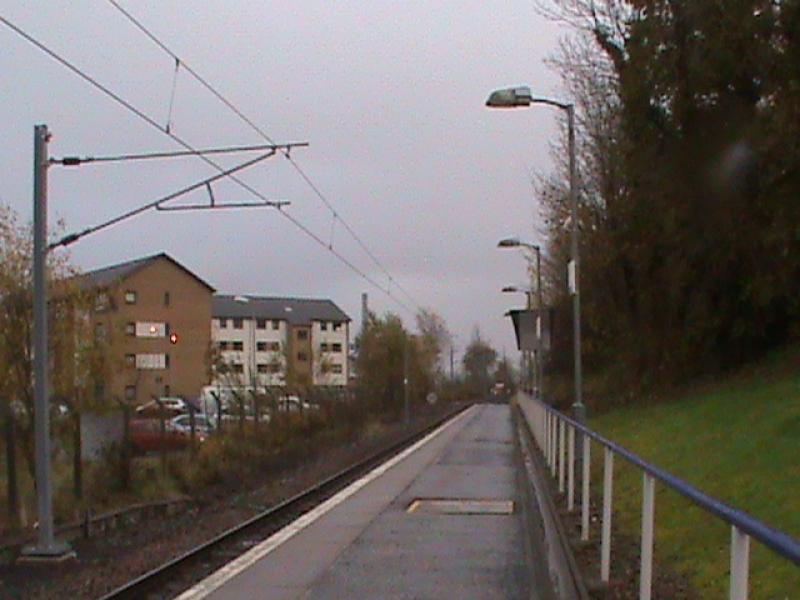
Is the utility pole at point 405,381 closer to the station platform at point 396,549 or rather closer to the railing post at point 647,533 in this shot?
the station platform at point 396,549

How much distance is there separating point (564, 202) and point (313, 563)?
3017 centimetres

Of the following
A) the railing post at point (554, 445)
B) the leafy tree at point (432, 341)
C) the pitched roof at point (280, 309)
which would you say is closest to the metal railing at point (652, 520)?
the railing post at point (554, 445)

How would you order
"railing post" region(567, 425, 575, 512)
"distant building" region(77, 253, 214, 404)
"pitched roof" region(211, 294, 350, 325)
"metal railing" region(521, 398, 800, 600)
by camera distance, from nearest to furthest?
"metal railing" region(521, 398, 800, 600) → "railing post" region(567, 425, 575, 512) → "distant building" region(77, 253, 214, 404) → "pitched roof" region(211, 294, 350, 325)

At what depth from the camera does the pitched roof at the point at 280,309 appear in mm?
111287

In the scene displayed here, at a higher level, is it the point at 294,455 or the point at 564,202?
the point at 564,202

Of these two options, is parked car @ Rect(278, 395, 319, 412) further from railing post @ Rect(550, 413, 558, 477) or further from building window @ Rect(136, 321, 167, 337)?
building window @ Rect(136, 321, 167, 337)

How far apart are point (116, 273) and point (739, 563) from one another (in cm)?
4666

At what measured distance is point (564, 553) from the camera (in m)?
12.0

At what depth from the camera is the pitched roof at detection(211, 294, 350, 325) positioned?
11129cm

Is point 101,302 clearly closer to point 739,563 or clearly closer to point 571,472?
point 571,472

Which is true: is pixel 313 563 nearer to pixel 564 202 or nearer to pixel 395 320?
pixel 564 202

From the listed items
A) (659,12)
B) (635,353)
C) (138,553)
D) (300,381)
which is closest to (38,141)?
(138,553)

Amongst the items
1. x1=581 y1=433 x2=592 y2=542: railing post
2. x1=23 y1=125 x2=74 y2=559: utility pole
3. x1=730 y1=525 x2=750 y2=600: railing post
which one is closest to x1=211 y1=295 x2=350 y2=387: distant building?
x1=23 y1=125 x2=74 y2=559: utility pole

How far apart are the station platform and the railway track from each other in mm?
273
